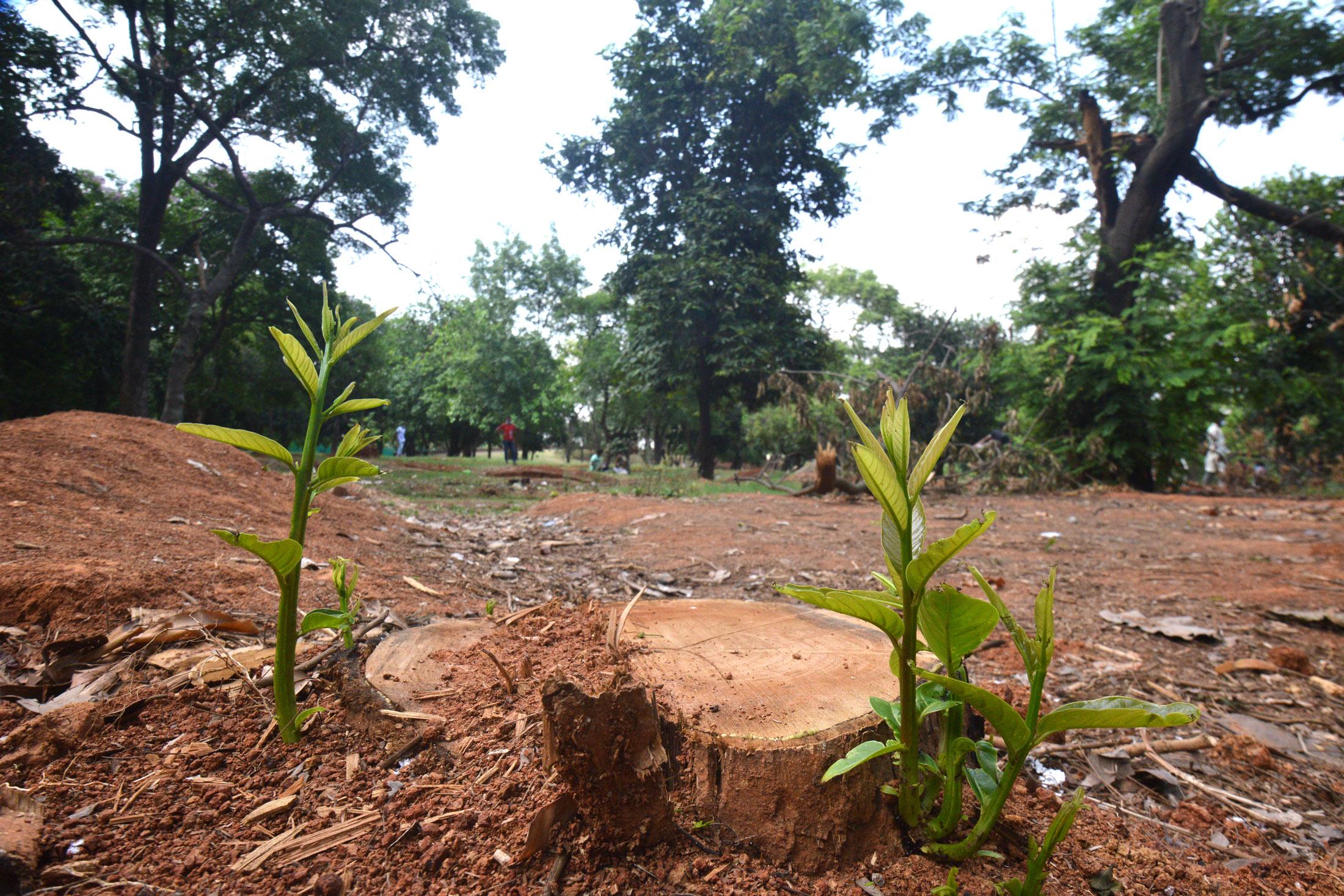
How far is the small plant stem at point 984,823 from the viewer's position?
964mm

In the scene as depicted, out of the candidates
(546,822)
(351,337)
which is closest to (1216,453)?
(546,822)

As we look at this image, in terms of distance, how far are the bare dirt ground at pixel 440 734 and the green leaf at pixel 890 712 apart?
247 millimetres

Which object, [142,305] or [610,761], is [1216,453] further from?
[142,305]

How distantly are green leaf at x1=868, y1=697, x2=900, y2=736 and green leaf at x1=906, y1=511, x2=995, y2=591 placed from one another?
0.84 feet

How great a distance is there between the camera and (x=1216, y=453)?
13.2 meters

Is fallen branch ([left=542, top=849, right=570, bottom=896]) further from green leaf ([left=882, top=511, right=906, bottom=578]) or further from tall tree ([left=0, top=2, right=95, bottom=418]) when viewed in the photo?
tall tree ([left=0, top=2, right=95, bottom=418])

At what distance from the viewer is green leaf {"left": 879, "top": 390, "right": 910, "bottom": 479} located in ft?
3.43

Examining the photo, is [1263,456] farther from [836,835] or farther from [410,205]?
[410,205]

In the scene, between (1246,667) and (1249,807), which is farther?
(1246,667)

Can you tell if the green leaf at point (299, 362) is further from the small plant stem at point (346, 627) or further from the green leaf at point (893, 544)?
the green leaf at point (893, 544)

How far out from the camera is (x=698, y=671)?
1504 mm

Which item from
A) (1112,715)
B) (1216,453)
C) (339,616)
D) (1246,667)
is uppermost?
(1216,453)

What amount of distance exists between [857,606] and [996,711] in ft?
0.80

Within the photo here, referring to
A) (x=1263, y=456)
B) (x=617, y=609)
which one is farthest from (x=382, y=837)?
(x=1263, y=456)
